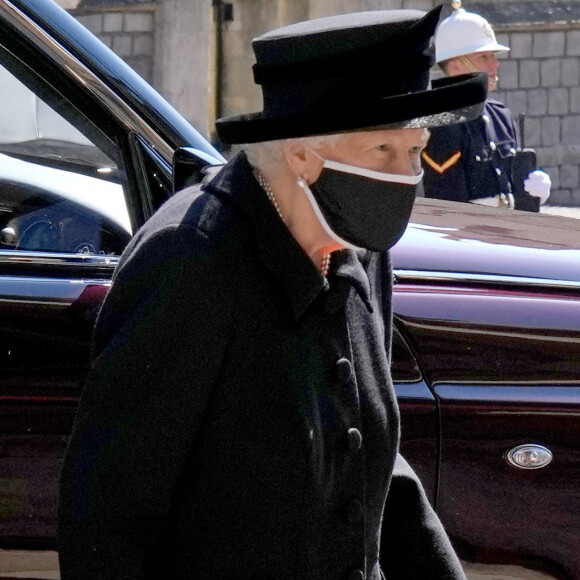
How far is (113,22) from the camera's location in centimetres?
1784

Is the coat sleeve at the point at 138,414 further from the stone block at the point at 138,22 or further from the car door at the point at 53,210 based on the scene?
the stone block at the point at 138,22

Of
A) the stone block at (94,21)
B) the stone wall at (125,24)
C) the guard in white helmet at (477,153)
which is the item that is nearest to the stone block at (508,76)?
the stone wall at (125,24)

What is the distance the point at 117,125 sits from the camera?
252cm

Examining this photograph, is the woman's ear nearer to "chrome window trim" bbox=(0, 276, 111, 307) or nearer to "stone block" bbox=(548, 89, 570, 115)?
"chrome window trim" bbox=(0, 276, 111, 307)

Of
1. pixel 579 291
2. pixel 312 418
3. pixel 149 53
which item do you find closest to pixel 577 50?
pixel 149 53

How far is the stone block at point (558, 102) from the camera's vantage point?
17047 mm

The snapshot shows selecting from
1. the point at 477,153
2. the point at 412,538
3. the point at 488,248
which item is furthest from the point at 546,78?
the point at 412,538

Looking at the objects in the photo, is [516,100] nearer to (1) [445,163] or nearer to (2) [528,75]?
(2) [528,75]

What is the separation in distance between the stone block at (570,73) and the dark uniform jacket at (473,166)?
39.6 feet

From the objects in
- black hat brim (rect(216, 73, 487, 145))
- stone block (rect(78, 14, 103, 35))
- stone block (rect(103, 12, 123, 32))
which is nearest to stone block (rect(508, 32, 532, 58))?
stone block (rect(103, 12, 123, 32))

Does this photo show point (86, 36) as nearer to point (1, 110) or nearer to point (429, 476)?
point (1, 110)

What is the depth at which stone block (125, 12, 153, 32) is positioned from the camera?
1788cm

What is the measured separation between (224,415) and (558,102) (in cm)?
1615

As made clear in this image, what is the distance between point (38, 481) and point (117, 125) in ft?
A: 2.37
